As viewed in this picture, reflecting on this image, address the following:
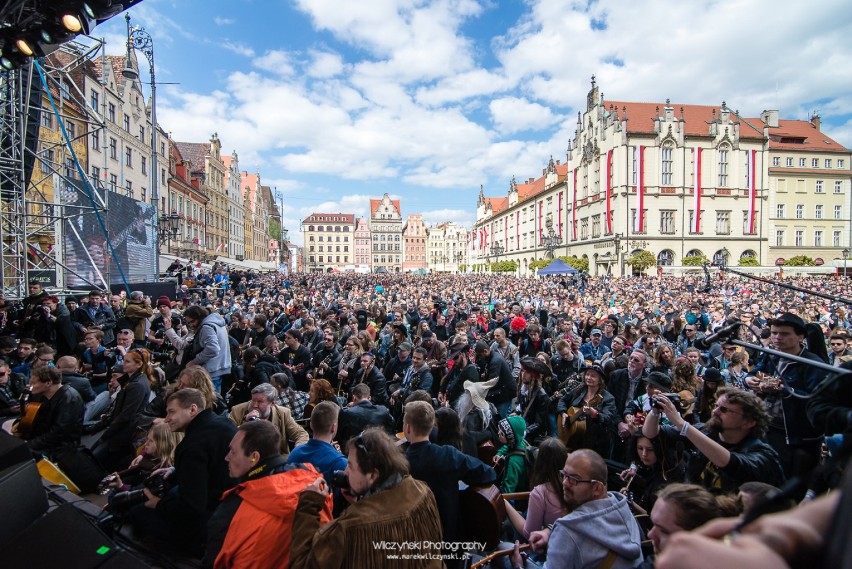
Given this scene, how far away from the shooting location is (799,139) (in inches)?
2210

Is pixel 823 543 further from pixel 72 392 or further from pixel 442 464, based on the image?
pixel 72 392

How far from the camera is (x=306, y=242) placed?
115 m

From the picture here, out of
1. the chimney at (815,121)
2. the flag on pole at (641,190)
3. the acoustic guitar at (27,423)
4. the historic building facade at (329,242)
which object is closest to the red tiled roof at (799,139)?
the chimney at (815,121)

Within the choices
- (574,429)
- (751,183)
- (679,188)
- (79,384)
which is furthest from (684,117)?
(79,384)

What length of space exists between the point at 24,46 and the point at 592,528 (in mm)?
8238

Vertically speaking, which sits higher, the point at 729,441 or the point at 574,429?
the point at 729,441

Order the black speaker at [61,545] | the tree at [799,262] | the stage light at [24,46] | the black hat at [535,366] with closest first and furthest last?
the black speaker at [61,545]
the black hat at [535,366]
the stage light at [24,46]
the tree at [799,262]

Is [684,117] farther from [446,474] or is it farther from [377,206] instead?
[377,206]

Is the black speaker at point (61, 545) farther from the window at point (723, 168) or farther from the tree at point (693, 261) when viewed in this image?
the window at point (723, 168)

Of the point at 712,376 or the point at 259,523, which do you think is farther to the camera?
the point at 712,376

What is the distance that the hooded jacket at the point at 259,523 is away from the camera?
2127 mm

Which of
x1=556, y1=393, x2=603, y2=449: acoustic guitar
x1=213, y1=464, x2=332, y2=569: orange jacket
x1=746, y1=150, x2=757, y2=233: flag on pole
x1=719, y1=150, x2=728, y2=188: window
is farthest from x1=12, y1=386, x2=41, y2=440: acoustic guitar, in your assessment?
x1=746, y1=150, x2=757, y2=233: flag on pole

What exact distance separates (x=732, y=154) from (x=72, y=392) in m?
58.8

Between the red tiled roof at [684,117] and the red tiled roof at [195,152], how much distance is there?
47409mm
